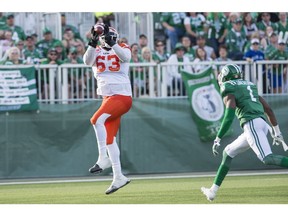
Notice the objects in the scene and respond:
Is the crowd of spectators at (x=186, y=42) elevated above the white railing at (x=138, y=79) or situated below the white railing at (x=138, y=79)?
above

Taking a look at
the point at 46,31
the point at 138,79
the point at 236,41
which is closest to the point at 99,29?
the point at 138,79

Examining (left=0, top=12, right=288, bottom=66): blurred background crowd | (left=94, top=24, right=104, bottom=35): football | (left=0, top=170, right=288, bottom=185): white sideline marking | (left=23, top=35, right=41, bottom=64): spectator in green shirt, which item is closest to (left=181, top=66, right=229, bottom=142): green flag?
Result: (left=0, top=12, right=288, bottom=66): blurred background crowd

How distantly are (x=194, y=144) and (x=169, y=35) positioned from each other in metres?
3.85

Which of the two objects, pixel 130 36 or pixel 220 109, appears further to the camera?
pixel 130 36

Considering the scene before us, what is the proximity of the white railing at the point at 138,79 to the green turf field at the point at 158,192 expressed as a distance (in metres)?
3.00

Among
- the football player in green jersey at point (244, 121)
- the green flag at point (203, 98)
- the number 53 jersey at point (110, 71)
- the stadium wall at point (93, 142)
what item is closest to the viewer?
the football player in green jersey at point (244, 121)

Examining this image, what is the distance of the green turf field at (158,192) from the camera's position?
507 inches

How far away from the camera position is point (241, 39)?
22.3m

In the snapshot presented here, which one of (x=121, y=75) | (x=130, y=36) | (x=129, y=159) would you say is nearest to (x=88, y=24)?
(x=130, y=36)

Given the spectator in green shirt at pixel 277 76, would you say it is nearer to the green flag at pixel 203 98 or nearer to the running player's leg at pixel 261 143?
the green flag at pixel 203 98

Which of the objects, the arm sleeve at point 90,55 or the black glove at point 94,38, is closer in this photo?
the black glove at point 94,38

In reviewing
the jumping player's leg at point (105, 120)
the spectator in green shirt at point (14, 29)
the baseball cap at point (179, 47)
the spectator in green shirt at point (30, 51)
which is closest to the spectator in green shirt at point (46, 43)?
the spectator in green shirt at point (30, 51)

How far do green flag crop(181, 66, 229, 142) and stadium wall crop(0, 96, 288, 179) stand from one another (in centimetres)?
18

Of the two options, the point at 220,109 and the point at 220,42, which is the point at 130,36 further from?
the point at 220,109
